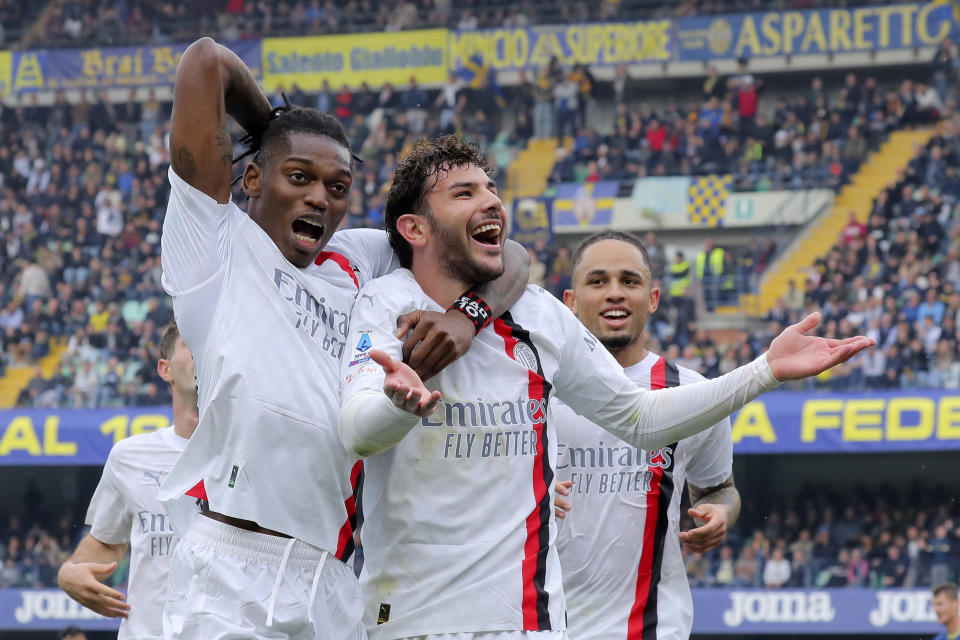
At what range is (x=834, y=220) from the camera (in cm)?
2475

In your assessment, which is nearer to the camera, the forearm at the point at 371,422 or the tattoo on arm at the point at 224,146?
the forearm at the point at 371,422

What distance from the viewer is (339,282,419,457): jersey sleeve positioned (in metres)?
3.66

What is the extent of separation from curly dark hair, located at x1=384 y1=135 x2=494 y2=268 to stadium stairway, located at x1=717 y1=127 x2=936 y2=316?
18322 mm

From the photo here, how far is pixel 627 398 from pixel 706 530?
3.30 feet

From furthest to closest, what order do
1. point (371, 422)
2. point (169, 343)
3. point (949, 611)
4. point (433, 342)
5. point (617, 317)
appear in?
1. point (949, 611)
2. point (169, 343)
3. point (617, 317)
4. point (433, 342)
5. point (371, 422)

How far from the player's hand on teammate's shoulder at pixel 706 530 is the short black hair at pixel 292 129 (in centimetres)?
202

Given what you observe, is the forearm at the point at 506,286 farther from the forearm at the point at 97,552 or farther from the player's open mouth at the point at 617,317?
the forearm at the point at 97,552

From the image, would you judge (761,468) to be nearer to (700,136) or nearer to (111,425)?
(700,136)

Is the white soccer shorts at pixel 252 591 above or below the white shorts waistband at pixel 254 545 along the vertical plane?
below

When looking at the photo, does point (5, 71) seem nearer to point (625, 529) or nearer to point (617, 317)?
point (617, 317)

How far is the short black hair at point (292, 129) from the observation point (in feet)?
14.7

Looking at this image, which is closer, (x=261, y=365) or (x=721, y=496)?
(x=261, y=365)

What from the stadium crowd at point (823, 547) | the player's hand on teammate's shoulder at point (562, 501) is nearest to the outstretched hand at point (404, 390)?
the player's hand on teammate's shoulder at point (562, 501)

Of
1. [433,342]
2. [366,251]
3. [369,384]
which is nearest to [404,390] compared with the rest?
[369,384]
